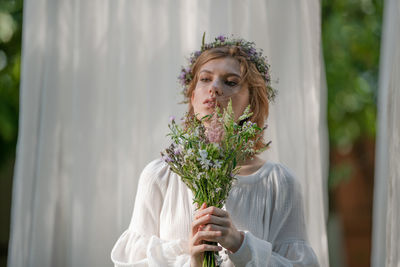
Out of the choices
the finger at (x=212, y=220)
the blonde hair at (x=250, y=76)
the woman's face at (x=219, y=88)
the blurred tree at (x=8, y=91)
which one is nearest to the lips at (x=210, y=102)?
the woman's face at (x=219, y=88)

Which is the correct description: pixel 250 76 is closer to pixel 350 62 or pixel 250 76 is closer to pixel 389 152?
pixel 389 152

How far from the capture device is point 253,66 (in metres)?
1.61

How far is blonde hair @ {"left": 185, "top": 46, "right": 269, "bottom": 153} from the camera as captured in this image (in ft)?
5.21

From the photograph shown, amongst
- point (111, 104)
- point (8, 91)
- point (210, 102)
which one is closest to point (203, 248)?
point (210, 102)

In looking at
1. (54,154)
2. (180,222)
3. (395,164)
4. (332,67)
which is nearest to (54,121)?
(54,154)

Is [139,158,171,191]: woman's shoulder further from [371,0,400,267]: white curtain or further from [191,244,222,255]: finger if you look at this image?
[371,0,400,267]: white curtain

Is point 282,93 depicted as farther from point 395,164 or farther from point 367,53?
point 367,53

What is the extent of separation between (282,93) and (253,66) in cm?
54

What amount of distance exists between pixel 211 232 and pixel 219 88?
486 mm

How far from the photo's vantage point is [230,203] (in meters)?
1.52

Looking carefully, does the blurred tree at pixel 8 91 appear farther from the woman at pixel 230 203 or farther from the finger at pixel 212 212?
the finger at pixel 212 212

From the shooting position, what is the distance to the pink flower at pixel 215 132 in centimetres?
131

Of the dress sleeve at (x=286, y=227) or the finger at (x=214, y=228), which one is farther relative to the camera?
the dress sleeve at (x=286, y=227)

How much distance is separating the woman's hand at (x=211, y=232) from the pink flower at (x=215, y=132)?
0.19m
